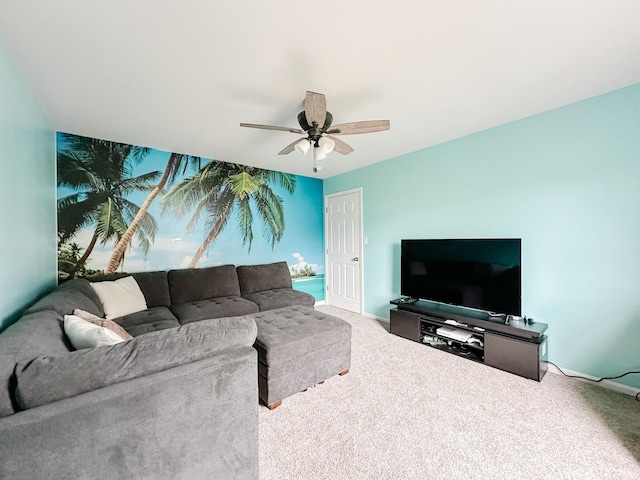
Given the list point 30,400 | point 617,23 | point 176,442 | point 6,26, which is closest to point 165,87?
point 6,26

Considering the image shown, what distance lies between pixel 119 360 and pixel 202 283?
2387 mm

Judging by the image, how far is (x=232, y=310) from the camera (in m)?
2.84

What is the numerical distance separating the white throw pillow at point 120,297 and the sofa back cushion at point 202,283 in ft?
1.20

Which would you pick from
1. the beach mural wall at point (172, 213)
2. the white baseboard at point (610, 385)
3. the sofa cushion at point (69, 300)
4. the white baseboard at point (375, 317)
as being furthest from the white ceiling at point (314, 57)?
the white baseboard at point (375, 317)

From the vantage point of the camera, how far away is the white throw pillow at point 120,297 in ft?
7.93

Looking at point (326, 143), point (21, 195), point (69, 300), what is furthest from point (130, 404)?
point (326, 143)

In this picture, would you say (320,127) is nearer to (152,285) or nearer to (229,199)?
(229,199)

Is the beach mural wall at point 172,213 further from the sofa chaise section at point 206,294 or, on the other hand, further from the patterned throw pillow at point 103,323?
the patterned throw pillow at point 103,323

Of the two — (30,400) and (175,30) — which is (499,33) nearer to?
(175,30)

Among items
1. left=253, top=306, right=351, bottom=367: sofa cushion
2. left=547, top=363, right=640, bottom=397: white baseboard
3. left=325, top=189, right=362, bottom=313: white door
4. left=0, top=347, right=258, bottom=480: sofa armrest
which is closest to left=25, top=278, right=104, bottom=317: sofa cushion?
left=0, top=347, right=258, bottom=480: sofa armrest

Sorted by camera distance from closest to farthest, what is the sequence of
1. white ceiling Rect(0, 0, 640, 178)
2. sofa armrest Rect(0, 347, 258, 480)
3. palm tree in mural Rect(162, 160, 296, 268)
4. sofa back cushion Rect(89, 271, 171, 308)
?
sofa armrest Rect(0, 347, 258, 480) < white ceiling Rect(0, 0, 640, 178) < sofa back cushion Rect(89, 271, 171, 308) < palm tree in mural Rect(162, 160, 296, 268)

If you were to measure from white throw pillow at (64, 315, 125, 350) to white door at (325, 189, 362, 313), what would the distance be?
3397mm

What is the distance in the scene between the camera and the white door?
4211mm

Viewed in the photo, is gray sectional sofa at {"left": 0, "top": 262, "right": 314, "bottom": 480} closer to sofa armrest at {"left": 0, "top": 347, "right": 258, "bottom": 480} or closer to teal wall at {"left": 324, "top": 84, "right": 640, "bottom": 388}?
sofa armrest at {"left": 0, "top": 347, "right": 258, "bottom": 480}
